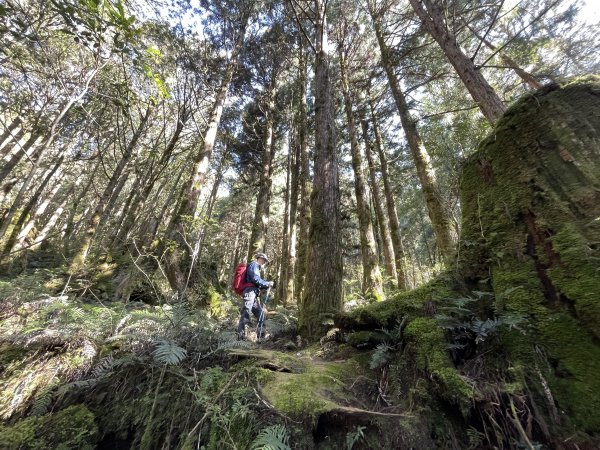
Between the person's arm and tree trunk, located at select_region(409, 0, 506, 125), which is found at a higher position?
tree trunk, located at select_region(409, 0, 506, 125)

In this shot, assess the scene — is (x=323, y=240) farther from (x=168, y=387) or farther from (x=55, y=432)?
(x=55, y=432)

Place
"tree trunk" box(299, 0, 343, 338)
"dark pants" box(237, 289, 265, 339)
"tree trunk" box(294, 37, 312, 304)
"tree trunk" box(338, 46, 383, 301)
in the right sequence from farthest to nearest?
"tree trunk" box(294, 37, 312, 304) → "tree trunk" box(338, 46, 383, 301) → "dark pants" box(237, 289, 265, 339) → "tree trunk" box(299, 0, 343, 338)

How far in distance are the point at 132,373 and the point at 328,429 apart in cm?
211

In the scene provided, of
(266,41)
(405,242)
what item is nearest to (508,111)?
(266,41)

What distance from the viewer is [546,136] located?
2596 mm

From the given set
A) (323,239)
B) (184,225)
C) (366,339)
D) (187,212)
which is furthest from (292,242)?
(366,339)

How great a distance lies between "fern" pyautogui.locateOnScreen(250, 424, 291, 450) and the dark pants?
12.3 ft

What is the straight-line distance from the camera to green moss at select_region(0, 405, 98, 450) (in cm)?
207

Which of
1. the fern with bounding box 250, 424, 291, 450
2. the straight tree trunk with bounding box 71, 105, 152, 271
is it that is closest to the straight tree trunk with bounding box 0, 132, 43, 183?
the straight tree trunk with bounding box 71, 105, 152, 271

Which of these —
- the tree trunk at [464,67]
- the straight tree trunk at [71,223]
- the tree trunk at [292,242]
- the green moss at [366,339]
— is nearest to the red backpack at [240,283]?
the green moss at [366,339]

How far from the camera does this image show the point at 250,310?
228 inches

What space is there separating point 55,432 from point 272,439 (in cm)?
192

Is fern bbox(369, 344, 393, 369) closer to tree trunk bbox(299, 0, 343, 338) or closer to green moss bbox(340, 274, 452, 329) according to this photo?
green moss bbox(340, 274, 452, 329)

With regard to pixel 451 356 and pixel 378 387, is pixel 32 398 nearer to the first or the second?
pixel 378 387
